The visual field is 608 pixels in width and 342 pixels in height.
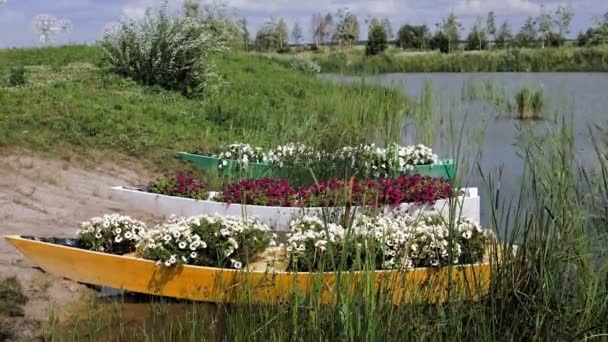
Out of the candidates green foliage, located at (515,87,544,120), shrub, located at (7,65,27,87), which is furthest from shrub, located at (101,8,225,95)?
green foliage, located at (515,87,544,120)

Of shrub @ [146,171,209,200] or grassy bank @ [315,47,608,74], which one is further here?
grassy bank @ [315,47,608,74]

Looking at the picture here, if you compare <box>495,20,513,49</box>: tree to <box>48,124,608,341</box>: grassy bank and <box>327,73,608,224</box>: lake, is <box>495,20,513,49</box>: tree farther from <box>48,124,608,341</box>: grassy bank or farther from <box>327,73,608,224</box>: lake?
<box>48,124,608,341</box>: grassy bank

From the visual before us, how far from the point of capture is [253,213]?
7668 millimetres

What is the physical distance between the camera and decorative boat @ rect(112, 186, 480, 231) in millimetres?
7589

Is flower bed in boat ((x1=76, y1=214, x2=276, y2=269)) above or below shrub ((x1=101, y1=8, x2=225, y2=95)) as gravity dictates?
below

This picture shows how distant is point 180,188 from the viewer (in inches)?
332

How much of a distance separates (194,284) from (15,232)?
219cm

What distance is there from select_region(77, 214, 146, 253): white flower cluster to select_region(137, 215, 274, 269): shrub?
39 centimetres

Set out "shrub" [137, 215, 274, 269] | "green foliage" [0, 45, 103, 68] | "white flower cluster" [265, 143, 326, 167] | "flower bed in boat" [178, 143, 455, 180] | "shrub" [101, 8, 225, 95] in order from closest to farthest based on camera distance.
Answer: "shrub" [137, 215, 274, 269]
"flower bed in boat" [178, 143, 455, 180]
"white flower cluster" [265, 143, 326, 167]
"shrub" [101, 8, 225, 95]
"green foliage" [0, 45, 103, 68]

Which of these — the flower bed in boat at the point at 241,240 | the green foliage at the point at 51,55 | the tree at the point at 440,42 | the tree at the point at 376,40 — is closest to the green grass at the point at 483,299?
the flower bed in boat at the point at 241,240

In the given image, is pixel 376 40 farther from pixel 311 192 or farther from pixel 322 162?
pixel 311 192

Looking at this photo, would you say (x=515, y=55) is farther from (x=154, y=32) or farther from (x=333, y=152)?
(x=333, y=152)

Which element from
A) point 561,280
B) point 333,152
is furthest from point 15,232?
point 561,280

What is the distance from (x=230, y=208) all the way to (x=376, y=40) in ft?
143
